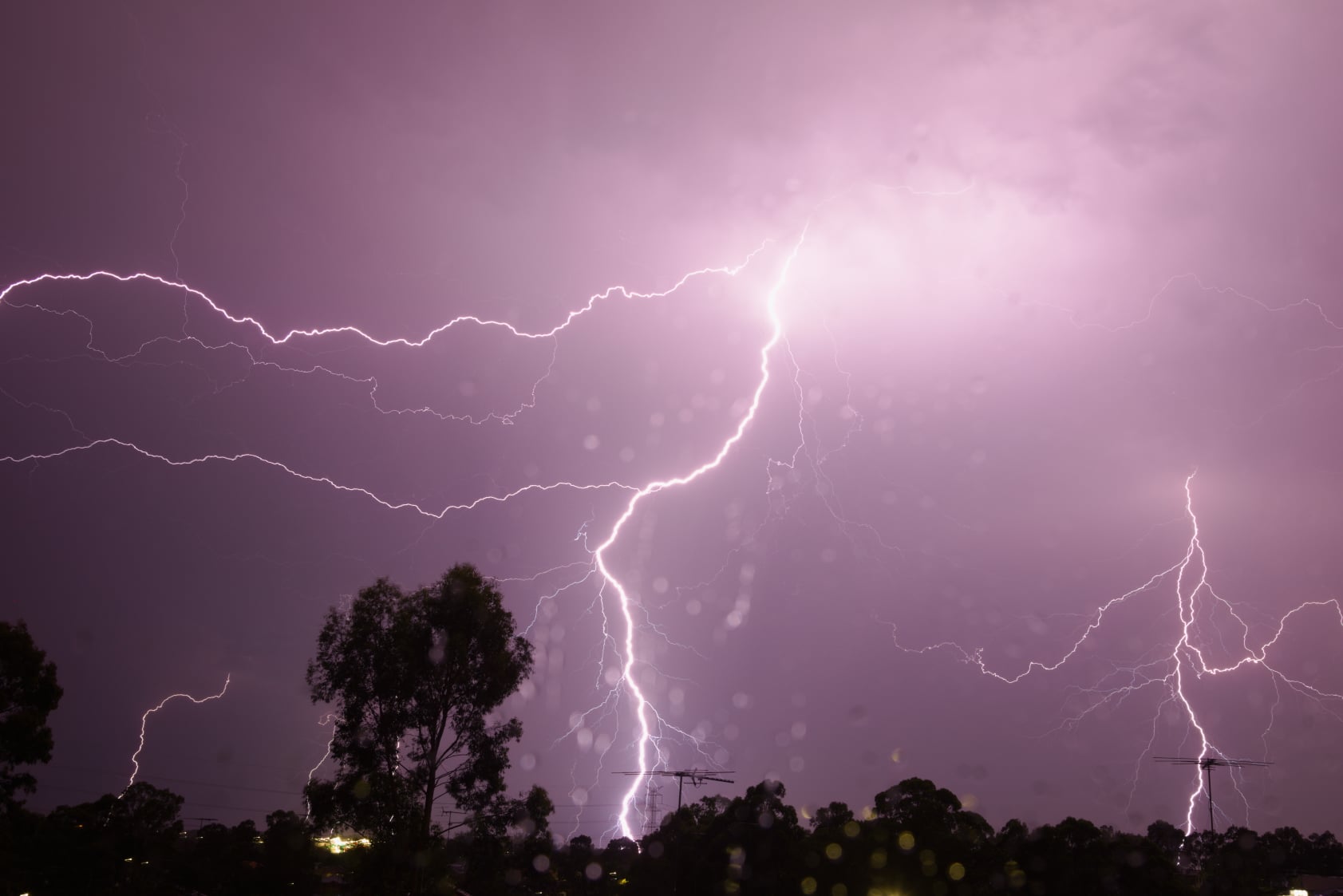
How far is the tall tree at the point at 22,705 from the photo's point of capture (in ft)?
48.2

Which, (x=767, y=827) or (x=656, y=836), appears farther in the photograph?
(x=656, y=836)

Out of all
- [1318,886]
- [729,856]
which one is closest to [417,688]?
[729,856]

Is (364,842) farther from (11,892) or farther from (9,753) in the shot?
(11,892)

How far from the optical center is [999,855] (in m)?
27.9

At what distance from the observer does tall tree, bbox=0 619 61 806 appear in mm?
14695

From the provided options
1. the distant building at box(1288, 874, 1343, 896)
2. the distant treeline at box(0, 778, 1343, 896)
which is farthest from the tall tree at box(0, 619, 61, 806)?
the distant building at box(1288, 874, 1343, 896)

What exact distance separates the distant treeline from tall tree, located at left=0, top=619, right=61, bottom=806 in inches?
148

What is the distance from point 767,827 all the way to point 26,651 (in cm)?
2751

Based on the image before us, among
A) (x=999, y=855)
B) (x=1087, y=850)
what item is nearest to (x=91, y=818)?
(x=999, y=855)

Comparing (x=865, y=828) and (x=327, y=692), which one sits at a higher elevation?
Answer: (x=327, y=692)

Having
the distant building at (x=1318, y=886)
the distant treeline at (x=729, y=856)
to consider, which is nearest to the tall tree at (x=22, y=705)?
the distant treeline at (x=729, y=856)

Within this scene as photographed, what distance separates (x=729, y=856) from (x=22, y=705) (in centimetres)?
2683

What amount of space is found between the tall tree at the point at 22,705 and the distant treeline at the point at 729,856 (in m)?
3.76

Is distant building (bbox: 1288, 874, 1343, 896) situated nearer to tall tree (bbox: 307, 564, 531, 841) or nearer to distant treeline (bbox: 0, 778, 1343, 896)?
distant treeline (bbox: 0, 778, 1343, 896)
